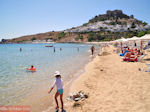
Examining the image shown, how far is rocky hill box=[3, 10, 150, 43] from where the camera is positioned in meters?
100

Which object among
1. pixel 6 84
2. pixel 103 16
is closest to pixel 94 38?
pixel 103 16

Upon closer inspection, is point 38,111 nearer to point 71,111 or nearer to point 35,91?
point 71,111

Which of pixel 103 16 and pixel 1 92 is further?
pixel 103 16

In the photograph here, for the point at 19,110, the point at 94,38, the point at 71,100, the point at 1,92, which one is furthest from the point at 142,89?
the point at 94,38

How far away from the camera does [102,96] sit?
5000 mm

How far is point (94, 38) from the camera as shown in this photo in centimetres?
10269

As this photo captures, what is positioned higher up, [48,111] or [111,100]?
[111,100]

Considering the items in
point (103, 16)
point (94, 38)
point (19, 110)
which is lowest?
point (19, 110)

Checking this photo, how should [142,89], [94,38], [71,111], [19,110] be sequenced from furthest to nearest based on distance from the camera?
1. [94,38]
2. [142,89]
3. [19,110]
4. [71,111]

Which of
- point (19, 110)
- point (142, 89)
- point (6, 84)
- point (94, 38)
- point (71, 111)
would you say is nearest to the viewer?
point (71, 111)

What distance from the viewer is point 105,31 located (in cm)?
11638

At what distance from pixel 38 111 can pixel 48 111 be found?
0.37 meters

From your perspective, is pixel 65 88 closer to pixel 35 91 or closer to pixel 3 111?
pixel 35 91

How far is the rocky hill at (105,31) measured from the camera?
100463 millimetres
